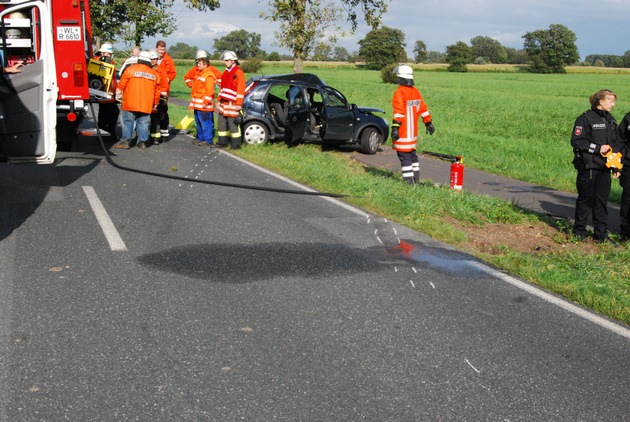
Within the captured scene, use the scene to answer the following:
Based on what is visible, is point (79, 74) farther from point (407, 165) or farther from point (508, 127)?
point (508, 127)

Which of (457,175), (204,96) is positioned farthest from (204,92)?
(457,175)

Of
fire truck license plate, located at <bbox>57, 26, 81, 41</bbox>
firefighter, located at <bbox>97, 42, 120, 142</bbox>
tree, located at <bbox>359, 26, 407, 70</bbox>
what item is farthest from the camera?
tree, located at <bbox>359, 26, 407, 70</bbox>

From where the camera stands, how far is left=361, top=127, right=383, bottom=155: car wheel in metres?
18.2

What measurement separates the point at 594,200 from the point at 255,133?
373 inches

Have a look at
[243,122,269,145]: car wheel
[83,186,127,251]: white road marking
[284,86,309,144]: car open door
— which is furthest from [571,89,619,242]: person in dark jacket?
[243,122,269,145]: car wheel

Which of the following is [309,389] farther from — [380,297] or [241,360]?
[380,297]

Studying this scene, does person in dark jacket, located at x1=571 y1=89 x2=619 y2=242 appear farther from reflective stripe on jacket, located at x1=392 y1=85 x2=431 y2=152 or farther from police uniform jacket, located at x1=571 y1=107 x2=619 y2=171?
reflective stripe on jacket, located at x1=392 y1=85 x2=431 y2=152

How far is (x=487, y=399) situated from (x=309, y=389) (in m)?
1.01

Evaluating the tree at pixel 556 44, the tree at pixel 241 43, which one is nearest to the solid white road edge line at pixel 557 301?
the tree at pixel 556 44

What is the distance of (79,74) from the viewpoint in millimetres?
13711

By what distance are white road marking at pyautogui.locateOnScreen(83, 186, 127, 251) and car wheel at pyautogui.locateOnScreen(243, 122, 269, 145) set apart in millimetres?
6593

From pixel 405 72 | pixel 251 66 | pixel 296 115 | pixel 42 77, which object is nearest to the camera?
pixel 42 77

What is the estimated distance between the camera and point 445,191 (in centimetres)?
1197

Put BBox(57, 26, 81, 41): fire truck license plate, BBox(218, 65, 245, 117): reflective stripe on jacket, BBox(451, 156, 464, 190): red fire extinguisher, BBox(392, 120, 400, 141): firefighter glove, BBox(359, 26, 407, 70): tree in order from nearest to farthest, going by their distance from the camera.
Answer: BBox(392, 120, 400, 141): firefighter glove < BBox(451, 156, 464, 190): red fire extinguisher < BBox(57, 26, 81, 41): fire truck license plate < BBox(218, 65, 245, 117): reflective stripe on jacket < BBox(359, 26, 407, 70): tree
